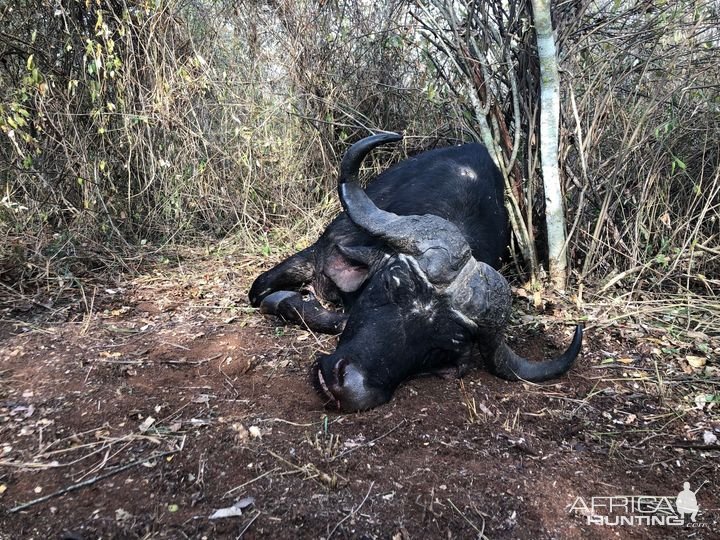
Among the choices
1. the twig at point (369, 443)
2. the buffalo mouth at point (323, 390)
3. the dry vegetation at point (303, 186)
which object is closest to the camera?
the twig at point (369, 443)

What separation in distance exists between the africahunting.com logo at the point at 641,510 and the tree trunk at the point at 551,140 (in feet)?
6.55

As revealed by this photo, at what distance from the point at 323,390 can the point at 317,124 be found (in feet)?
12.2

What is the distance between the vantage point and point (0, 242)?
3984 mm

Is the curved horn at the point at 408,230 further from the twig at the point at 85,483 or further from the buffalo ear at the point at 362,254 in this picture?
the twig at the point at 85,483

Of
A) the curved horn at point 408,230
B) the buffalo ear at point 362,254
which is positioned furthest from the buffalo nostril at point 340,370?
the buffalo ear at point 362,254

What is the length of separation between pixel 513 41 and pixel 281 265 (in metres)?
2.26

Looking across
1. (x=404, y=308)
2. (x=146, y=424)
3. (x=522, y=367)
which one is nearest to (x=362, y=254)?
(x=404, y=308)

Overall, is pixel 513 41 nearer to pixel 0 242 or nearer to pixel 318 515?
pixel 318 515

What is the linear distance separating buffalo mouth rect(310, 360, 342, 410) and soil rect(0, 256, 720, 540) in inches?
1.7

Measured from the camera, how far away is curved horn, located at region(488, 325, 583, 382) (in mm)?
2805

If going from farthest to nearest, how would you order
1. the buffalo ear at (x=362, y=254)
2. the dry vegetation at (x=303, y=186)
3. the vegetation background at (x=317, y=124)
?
the vegetation background at (x=317, y=124), the buffalo ear at (x=362, y=254), the dry vegetation at (x=303, y=186)

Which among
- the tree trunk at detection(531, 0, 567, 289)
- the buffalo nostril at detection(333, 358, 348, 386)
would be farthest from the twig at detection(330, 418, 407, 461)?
the tree trunk at detection(531, 0, 567, 289)

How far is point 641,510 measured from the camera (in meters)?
2.05

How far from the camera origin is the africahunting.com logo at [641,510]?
78.4 inches
